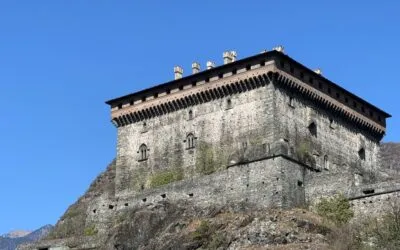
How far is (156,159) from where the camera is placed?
228 ft

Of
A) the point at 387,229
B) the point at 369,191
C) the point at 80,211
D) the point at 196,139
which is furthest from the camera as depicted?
the point at 80,211

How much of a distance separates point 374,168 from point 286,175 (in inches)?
707

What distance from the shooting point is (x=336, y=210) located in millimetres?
56438

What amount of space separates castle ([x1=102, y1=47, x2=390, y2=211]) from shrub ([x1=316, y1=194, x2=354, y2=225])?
757 millimetres

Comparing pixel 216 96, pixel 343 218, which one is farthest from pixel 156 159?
pixel 343 218

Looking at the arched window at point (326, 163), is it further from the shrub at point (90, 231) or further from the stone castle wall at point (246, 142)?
the shrub at point (90, 231)

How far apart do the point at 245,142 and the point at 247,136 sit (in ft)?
1.63

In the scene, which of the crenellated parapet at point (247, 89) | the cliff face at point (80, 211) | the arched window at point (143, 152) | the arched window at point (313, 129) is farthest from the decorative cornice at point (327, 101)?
the cliff face at point (80, 211)

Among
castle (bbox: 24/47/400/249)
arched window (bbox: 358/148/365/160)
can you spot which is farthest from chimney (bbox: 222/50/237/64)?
arched window (bbox: 358/148/365/160)

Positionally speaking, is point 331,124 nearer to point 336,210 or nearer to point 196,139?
point 196,139

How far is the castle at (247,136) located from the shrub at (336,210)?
757 millimetres

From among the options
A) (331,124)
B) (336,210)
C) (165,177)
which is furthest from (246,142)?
(336,210)

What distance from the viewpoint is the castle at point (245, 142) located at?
59281mm

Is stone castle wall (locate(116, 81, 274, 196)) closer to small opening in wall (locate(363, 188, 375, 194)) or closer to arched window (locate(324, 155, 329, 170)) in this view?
arched window (locate(324, 155, 329, 170))
